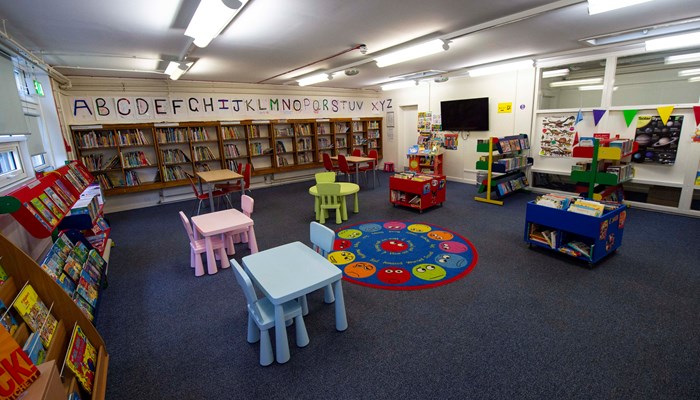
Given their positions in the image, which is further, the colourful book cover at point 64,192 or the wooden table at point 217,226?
the wooden table at point 217,226

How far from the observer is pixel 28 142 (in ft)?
11.4

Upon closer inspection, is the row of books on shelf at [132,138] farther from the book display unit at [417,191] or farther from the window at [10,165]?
the book display unit at [417,191]

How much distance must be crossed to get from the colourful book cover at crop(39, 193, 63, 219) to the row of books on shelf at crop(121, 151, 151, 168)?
4135mm

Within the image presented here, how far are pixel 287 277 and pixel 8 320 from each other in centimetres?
137

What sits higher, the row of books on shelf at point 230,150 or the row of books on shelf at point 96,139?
the row of books on shelf at point 96,139

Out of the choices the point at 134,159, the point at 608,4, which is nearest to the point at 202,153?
the point at 134,159

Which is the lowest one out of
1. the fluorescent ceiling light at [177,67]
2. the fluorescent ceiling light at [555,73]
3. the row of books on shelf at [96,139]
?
the row of books on shelf at [96,139]

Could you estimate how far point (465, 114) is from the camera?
24.3ft

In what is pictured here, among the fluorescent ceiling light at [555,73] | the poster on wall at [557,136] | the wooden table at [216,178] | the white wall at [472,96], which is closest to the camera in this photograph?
the wooden table at [216,178]

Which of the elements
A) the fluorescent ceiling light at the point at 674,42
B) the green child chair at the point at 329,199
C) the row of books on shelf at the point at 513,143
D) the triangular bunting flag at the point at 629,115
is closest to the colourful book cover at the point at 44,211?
the green child chair at the point at 329,199

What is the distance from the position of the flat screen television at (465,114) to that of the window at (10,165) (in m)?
7.64

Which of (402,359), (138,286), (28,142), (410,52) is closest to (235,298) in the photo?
(138,286)

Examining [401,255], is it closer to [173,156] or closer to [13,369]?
[13,369]

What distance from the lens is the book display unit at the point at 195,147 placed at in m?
6.00
